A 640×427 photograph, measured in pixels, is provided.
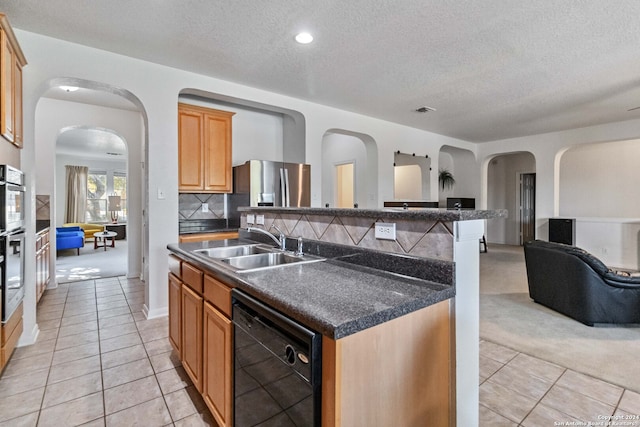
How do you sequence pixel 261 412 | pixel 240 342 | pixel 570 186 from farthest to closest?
pixel 570 186 → pixel 240 342 → pixel 261 412

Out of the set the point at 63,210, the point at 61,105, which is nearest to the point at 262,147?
the point at 61,105

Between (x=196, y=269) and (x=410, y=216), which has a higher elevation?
(x=410, y=216)

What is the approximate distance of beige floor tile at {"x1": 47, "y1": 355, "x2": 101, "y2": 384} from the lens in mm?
2201

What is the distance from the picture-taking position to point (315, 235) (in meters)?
1.99

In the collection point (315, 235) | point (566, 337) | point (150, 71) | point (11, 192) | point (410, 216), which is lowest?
point (566, 337)

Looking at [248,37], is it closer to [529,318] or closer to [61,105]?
[61,105]

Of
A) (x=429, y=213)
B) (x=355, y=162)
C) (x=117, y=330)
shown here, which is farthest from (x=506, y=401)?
(x=355, y=162)

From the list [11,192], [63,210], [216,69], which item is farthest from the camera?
[63,210]

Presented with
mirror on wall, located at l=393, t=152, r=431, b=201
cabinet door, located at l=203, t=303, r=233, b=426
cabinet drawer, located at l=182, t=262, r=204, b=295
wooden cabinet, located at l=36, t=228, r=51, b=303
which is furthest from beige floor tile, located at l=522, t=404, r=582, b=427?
mirror on wall, located at l=393, t=152, r=431, b=201

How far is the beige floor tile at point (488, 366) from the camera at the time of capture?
2223 millimetres

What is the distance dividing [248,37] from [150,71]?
126 centimetres

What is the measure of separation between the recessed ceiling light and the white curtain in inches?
374

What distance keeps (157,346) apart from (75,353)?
610 millimetres

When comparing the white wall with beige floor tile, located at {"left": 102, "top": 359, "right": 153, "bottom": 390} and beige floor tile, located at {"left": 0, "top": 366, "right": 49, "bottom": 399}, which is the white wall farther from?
beige floor tile, located at {"left": 102, "top": 359, "right": 153, "bottom": 390}
